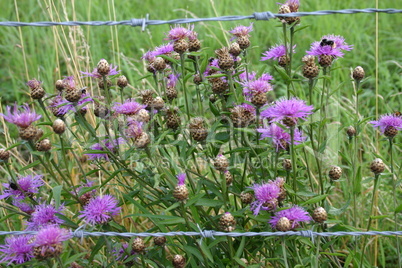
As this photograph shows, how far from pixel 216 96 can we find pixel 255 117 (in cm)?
29

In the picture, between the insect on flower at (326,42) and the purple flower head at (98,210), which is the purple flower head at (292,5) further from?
the purple flower head at (98,210)

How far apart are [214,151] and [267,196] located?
35 centimetres

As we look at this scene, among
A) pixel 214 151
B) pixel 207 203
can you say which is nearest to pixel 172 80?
pixel 214 151

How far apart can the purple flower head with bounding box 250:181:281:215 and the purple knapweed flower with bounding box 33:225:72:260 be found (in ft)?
1.99

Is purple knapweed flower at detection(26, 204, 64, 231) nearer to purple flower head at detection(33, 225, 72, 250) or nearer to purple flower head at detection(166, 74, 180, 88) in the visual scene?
purple flower head at detection(33, 225, 72, 250)

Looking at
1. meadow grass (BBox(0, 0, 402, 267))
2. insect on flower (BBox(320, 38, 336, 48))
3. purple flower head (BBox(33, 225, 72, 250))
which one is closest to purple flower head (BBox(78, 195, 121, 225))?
meadow grass (BBox(0, 0, 402, 267))

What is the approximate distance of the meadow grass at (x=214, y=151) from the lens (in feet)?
5.65

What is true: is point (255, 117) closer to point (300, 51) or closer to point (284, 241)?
point (284, 241)

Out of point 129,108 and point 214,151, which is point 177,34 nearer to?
point 129,108

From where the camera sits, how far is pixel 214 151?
6.14 feet

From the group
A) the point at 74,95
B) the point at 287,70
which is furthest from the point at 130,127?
the point at 287,70

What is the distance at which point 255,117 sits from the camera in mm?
1723

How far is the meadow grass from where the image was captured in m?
1.72

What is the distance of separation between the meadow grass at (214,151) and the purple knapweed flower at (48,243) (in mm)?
83
